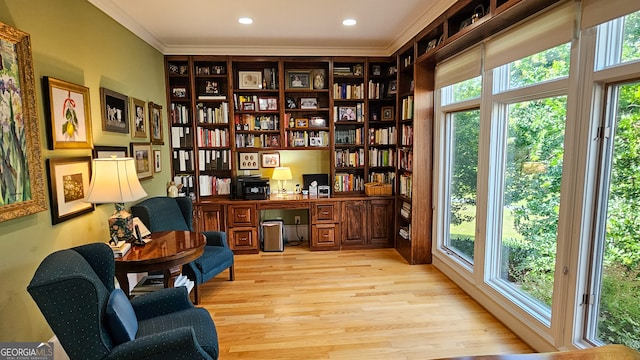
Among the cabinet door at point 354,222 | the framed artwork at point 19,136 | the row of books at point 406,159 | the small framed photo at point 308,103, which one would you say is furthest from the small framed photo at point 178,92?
the row of books at point 406,159

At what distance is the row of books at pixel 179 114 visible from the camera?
4363 millimetres

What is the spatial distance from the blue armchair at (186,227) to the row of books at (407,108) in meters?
2.61

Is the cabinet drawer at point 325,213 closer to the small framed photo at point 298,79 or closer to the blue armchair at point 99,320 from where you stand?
the small framed photo at point 298,79

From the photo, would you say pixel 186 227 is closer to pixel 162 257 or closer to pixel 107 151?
pixel 107 151

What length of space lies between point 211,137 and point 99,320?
332cm

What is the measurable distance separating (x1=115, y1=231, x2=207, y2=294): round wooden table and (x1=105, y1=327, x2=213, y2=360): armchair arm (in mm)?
795

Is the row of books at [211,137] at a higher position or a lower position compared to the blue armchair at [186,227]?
higher

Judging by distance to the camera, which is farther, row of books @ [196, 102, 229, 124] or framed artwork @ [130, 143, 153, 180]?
row of books @ [196, 102, 229, 124]

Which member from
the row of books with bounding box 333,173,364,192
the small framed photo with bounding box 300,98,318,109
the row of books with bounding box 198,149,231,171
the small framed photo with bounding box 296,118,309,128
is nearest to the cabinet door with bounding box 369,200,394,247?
the row of books with bounding box 333,173,364,192

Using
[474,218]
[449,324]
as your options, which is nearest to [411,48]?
[474,218]

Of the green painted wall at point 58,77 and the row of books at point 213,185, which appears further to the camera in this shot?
the row of books at point 213,185

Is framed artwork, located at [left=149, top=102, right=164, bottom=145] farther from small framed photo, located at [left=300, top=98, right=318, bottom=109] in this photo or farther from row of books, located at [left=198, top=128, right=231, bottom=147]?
small framed photo, located at [left=300, top=98, right=318, bottom=109]

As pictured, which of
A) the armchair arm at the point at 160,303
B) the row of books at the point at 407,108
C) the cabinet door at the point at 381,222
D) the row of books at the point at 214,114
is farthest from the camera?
the cabinet door at the point at 381,222

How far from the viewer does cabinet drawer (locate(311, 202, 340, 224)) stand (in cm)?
446
